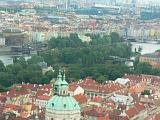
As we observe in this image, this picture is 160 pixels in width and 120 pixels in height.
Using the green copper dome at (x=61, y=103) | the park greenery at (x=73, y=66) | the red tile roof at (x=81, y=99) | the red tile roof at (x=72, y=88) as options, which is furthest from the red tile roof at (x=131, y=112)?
the park greenery at (x=73, y=66)

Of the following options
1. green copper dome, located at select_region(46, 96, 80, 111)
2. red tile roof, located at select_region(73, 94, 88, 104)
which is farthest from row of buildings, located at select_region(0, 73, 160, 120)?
green copper dome, located at select_region(46, 96, 80, 111)

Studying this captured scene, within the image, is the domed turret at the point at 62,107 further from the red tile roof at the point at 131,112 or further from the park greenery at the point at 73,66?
the park greenery at the point at 73,66

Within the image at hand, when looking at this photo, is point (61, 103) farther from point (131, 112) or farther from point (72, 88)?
point (72, 88)

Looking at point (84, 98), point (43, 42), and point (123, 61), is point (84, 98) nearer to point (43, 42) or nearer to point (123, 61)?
point (123, 61)

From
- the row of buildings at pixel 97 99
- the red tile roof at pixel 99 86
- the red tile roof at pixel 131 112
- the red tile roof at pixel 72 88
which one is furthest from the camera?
the red tile roof at pixel 99 86

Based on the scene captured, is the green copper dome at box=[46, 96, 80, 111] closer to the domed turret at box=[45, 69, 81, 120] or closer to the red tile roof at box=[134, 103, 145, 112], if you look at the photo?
the domed turret at box=[45, 69, 81, 120]

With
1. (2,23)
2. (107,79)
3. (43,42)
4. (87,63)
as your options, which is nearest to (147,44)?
(43,42)

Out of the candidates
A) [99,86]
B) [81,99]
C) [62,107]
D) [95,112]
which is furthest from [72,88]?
[62,107]

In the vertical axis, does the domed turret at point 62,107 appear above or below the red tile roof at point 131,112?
above
